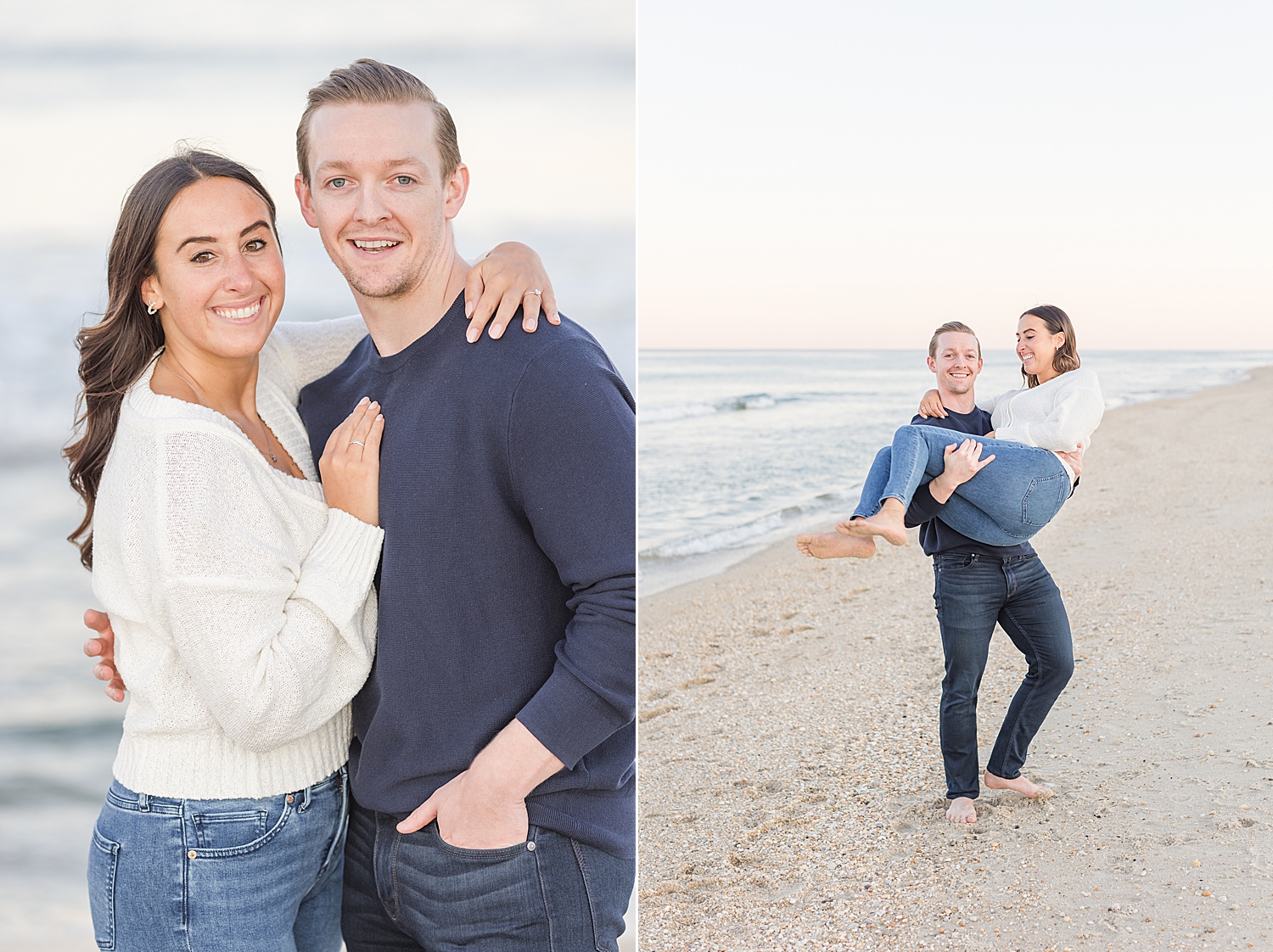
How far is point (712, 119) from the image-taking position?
12281 millimetres

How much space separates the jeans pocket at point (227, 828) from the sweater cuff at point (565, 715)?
0.31 m

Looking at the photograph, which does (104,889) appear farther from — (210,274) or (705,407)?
(705,407)

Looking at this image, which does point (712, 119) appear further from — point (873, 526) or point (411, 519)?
point (411, 519)

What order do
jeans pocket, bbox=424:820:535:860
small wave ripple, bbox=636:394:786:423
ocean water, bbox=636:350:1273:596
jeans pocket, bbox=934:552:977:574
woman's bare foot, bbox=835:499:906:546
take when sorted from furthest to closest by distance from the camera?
small wave ripple, bbox=636:394:786:423 → ocean water, bbox=636:350:1273:596 → jeans pocket, bbox=934:552:977:574 → woman's bare foot, bbox=835:499:906:546 → jeans pocket, bbox=424:820:535:860

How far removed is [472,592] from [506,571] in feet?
0.15

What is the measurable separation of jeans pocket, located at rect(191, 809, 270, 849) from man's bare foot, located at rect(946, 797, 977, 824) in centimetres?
229

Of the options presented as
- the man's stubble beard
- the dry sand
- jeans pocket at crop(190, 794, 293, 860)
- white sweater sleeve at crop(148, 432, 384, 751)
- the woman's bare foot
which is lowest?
the dry sand

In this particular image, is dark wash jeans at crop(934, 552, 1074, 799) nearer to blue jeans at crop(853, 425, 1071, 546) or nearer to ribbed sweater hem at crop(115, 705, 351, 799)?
blue jeans at crop(853, 425, 1071, 546)

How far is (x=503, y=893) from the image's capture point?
1.17m

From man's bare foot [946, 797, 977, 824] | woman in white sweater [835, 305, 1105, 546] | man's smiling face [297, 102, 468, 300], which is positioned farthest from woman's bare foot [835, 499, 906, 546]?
man's smiling face [297, 102, 468, 300]

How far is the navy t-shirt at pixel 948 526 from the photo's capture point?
2.41 metres

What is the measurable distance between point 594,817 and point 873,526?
120cm

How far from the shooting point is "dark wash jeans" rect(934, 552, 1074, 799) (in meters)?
2.46

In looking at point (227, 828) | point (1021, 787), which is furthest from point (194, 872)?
point (1021, 787)
